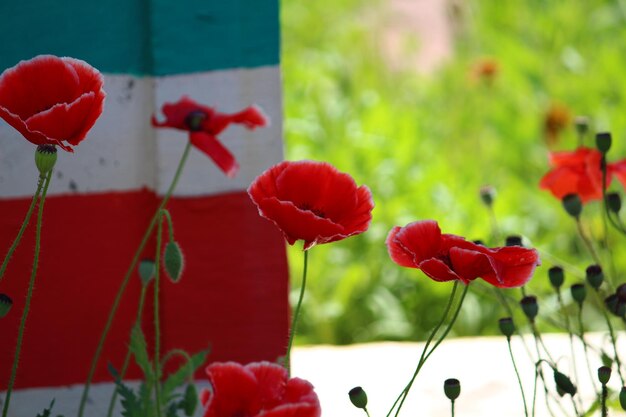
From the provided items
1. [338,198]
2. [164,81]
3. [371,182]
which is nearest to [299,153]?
[371,182]

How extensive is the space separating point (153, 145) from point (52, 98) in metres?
0.51

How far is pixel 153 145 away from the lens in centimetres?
180

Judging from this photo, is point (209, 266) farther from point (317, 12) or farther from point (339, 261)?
point (317, 12)

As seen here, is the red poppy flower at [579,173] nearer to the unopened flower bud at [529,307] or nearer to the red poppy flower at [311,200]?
the unopened flower bud at [529,307]

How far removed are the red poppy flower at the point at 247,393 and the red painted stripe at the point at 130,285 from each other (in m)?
0.64

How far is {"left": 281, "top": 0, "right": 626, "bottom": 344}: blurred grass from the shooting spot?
3105 mm

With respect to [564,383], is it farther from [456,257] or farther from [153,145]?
[153,145]

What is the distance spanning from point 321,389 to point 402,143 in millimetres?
1528

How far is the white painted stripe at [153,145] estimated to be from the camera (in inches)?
69.1

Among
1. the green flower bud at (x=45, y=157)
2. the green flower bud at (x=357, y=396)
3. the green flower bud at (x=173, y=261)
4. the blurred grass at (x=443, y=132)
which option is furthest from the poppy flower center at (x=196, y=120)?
the blurred grass at (x=443, y=132)

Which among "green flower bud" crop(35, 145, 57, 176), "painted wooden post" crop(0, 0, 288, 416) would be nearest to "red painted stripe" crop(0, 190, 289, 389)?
"painted wooden post" crop(0, 0, 288, 416)

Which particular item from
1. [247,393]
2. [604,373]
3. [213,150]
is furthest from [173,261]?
[604,373]

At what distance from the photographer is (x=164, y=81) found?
1.78 meters

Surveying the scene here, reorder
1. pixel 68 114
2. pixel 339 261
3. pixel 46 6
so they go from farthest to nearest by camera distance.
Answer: pixel 339 261, pixel 46 6, pixel 68 114
